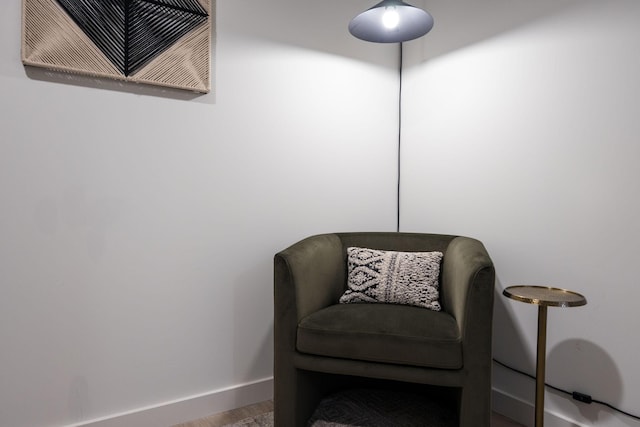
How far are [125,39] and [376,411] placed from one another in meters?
1.99

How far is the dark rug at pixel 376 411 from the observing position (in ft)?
6.17

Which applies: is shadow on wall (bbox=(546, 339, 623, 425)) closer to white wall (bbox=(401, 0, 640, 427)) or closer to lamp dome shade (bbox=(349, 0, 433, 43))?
white wall (bbox=(401, 0, 640, 427))

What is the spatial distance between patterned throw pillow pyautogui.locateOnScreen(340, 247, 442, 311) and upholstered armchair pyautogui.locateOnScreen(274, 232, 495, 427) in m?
0.05

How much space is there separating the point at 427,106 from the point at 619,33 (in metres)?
0.99

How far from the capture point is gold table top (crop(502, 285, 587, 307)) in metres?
1.47

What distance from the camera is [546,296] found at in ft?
5.12

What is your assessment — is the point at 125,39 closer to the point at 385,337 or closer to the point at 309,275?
the point at 309,275

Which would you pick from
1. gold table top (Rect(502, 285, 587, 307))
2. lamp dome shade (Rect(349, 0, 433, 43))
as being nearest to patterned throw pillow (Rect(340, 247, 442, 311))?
gold table top (Rect(502, 285, 587, 307))

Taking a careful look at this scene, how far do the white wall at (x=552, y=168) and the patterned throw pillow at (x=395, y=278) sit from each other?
1.26 feet

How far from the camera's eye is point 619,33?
5.32 ft

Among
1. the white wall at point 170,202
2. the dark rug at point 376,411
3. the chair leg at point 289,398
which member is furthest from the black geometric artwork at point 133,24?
the dark rug at point 376,411

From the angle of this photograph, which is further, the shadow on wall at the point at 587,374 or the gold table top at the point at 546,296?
the shadow on wall at the point at 587,374

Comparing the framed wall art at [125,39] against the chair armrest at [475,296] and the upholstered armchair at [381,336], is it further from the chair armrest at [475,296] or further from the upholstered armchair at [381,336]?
the chair armrest at [475,296]

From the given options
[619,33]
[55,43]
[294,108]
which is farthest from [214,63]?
[619,33]
